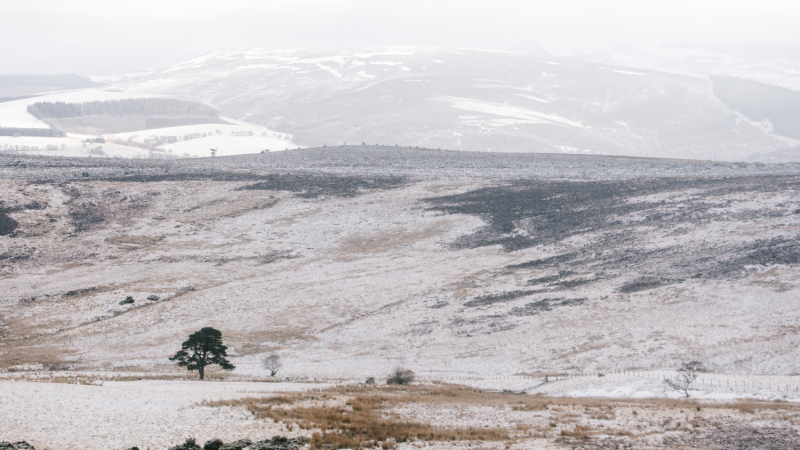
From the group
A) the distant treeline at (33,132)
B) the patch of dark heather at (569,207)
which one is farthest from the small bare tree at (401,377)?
the distant treeline at (33,132)

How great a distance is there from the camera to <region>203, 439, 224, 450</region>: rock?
1502 cm

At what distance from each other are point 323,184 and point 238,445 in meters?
54.3

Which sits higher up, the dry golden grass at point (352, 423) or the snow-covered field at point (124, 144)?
the snow-covered field at point (124, 144)

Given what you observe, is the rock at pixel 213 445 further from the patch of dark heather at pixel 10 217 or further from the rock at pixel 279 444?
the patch of dark heather at pixel 10 217

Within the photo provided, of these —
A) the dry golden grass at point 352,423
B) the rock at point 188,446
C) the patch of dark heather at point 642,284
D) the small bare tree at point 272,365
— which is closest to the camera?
the rock at point 188,446

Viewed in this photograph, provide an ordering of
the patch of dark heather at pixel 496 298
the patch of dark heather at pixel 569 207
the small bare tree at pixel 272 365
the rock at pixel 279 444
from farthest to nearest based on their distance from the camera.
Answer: the patch of dark heather at pixel 569 207
the patch of dark heather at pixel 496 298
the small bare tree at pixel 272 365
the rock at pixel 279 444

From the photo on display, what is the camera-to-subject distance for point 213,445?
15078mm

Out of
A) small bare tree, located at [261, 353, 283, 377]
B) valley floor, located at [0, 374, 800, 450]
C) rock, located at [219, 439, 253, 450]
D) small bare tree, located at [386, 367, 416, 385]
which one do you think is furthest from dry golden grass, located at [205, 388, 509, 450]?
small bare tree, located at [261, 353, 283, 377]

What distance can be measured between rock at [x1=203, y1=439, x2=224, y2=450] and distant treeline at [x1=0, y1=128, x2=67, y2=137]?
187m

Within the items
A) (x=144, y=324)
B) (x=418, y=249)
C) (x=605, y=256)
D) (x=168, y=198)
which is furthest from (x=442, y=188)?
(x=144, y=324)

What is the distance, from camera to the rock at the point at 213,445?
15.0m

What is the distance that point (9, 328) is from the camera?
114ft

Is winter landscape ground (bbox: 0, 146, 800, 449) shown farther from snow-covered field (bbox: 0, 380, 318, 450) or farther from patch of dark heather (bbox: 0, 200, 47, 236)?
patch of dark heather (bbox: 0, 200, 47, 236)

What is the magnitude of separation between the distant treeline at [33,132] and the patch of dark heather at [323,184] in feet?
450
